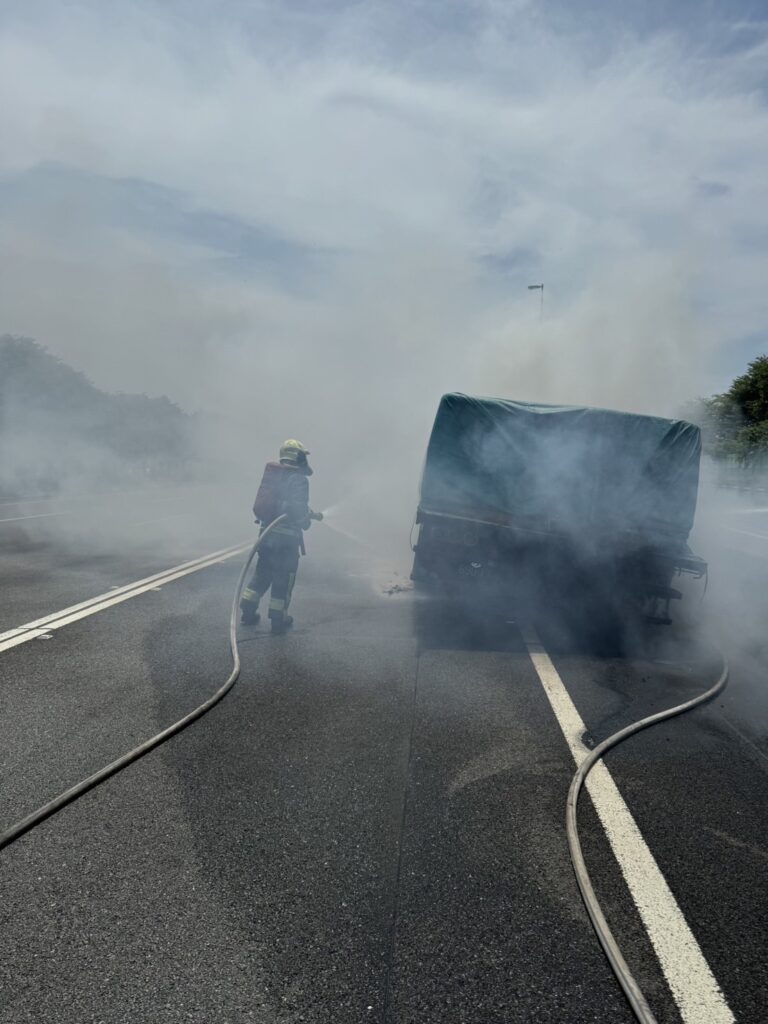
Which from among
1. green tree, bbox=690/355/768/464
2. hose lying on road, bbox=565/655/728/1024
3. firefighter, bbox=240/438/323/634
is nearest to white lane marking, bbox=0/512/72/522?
firefighter, bbox=240/438/323/634

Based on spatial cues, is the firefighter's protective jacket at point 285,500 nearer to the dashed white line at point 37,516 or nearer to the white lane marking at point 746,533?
the dashed white line at point 37,516

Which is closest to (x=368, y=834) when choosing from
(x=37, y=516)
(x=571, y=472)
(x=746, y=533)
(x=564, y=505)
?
(x=564, y=505)

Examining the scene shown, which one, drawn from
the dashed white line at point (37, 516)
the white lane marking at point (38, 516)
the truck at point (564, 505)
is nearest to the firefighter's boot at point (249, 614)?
the truck at point (564, 505)

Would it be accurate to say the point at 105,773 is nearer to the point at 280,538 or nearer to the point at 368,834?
the point at 368,834

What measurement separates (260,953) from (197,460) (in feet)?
121

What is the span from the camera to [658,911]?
2.81 metres

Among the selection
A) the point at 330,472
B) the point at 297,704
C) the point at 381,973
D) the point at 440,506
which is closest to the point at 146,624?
the point at 297,704

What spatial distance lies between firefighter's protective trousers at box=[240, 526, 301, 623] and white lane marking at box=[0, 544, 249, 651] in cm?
151

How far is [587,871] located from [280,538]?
15.9ft

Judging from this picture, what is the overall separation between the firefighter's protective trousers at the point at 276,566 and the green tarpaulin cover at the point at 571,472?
68.5 inches

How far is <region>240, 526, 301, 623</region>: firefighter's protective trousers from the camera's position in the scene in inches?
289

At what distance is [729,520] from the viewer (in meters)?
26.7

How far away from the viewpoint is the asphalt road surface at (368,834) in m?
2.35

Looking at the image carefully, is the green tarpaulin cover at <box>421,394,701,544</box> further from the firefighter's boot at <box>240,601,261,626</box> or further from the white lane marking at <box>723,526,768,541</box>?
the white lane marking at <box>723,526,768,541</box>
